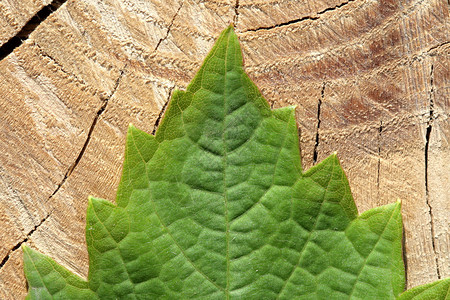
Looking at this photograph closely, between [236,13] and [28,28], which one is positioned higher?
[236,13]

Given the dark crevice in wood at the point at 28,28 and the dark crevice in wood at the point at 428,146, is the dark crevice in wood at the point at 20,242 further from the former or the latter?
the dark crevice in wood at the point at 428,146

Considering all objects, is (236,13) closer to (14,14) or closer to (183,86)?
(183,86)

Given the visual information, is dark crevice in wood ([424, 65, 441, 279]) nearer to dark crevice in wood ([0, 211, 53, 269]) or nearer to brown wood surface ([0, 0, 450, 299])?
brown wood surface ([0, 0, 450, 299])

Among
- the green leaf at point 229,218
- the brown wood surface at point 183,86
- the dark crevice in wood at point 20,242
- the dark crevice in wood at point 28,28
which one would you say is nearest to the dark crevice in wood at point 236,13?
the brown wood surface at point 183,86

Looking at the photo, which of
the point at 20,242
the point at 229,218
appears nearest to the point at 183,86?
the point at 229,218

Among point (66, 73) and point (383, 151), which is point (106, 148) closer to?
point (66, 73)

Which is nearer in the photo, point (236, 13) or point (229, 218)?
point (229, 218)
